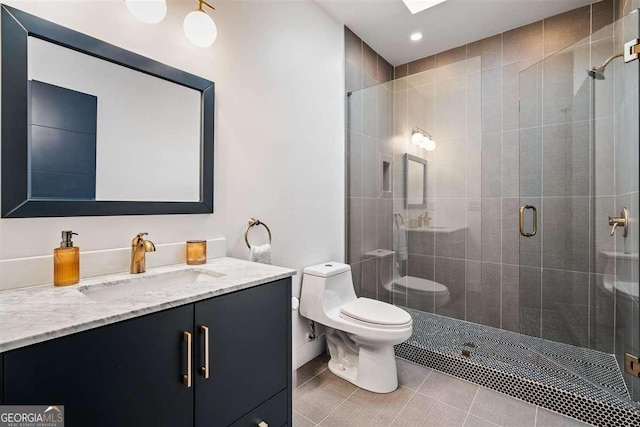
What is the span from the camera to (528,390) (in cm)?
177

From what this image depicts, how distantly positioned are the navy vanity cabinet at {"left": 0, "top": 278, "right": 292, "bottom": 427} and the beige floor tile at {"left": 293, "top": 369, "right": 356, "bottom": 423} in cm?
52

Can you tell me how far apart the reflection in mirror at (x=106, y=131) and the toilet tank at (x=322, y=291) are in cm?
96

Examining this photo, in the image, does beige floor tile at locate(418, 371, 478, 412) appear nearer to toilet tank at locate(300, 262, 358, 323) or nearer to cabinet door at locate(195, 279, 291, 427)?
toilet tank at locate(300, 262, 358, 323)

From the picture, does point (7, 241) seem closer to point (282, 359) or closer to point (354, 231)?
point (282, 359)

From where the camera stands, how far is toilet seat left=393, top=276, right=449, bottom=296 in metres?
2.59

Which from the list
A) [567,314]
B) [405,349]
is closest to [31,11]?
[405,349]

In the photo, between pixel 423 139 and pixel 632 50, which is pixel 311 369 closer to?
pixel 423 139

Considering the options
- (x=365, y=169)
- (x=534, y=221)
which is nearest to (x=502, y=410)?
(x=534, y=221)

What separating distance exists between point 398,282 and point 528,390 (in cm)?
112

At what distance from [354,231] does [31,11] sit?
2159mm

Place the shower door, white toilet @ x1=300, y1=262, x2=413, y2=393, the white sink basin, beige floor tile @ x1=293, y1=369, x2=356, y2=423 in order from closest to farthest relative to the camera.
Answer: the white sink basin → the shower door → beige floor tile @ x1=293, y1=369, x2=356, y2=423 → white toilet @ x1=300, y1=262, x2=413, y2=393

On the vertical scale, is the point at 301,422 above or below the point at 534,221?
below

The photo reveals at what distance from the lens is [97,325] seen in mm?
723

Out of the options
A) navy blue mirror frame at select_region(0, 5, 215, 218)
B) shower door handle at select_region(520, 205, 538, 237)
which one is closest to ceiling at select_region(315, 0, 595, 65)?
shower door handle at select_region(520, 205, 538, 237)
